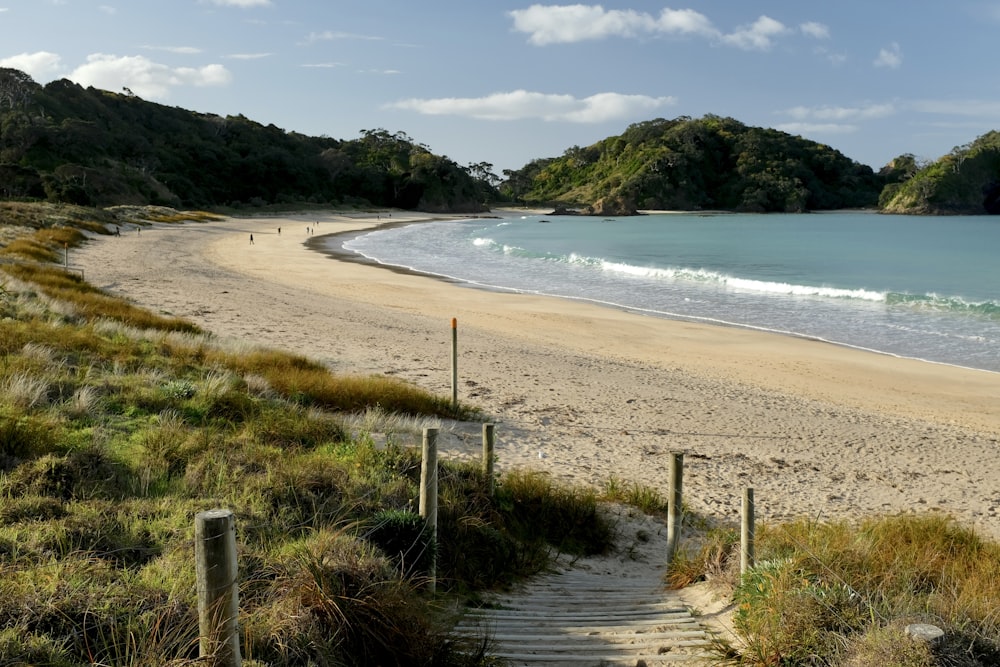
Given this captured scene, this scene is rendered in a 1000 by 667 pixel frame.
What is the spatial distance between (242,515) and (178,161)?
103m

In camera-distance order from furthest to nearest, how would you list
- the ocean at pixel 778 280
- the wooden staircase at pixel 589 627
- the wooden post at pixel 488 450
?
the ocean at pixel 778 280, the wooden post at pixel 488 450, the wooden staircase at pixel 589 627

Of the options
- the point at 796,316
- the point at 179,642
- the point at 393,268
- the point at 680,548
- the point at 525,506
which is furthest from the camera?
the point at 393,268

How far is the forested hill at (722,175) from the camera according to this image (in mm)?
136750

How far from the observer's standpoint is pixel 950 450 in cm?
998

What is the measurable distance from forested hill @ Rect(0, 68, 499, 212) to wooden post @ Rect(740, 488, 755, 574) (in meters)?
65.9

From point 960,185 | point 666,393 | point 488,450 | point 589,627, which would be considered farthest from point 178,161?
point 960,185

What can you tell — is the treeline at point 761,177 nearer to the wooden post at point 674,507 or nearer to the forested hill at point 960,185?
the forested hill at point 960,185

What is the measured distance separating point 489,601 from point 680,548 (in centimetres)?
182

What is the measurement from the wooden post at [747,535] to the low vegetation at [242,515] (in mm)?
1601

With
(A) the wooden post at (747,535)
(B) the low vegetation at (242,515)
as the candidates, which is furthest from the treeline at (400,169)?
(A) the wooden post at (747,535)

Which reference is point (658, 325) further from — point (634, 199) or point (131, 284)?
point (634, 199)

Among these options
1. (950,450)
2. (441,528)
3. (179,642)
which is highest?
(179,642)

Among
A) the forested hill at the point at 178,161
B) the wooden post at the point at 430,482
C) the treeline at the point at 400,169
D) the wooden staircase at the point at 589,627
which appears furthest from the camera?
the treeline at the point at 400,169

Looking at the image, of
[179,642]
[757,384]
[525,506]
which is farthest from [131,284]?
[179,642]
